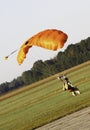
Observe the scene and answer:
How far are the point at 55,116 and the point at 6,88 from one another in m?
137

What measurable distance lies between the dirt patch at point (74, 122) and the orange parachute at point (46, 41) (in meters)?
7.10

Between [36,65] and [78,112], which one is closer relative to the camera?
[78,112]

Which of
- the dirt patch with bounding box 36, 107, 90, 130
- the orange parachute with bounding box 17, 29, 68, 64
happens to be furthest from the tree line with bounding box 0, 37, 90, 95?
the orange parachute with bounding box 17, 29, 68, 64

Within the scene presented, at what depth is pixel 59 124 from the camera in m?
30.4

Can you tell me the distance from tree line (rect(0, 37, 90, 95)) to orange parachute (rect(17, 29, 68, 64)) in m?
16.3

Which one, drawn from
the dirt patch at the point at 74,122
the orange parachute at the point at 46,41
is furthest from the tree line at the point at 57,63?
the orange parachute at the point at 46,41

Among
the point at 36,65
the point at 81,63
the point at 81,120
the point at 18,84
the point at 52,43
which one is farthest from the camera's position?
the point at 18,84

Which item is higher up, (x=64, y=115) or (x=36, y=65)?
(x=36, y=65)

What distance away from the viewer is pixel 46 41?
20109mm

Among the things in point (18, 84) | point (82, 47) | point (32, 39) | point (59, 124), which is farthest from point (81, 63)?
point (32, 39)

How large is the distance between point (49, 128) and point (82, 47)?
110ft

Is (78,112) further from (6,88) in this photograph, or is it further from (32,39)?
(6,88)

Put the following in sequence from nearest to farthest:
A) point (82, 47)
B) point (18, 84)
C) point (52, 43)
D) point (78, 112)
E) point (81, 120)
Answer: point (52, 43)
point (81, 120)
point (78, 112)
point (82, 47)
point (18, 84)

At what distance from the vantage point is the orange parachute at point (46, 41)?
19.6 meters
